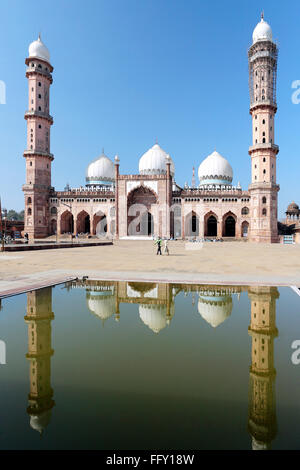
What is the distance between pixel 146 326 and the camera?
3.98 meters

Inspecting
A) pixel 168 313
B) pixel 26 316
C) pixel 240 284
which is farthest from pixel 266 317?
pixel 26 316

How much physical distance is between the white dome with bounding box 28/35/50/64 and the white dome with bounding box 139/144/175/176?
20.1 m

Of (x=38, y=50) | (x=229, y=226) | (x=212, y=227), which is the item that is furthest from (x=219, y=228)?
(x=38, y=50)

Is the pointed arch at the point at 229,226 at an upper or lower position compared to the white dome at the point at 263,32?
lower

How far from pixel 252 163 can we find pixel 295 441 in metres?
40.9

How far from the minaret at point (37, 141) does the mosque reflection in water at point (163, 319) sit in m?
38.9

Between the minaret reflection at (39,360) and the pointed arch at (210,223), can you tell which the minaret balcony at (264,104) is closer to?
the pointed arch at (210,223)

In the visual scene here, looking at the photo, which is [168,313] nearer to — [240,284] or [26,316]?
[26,316]

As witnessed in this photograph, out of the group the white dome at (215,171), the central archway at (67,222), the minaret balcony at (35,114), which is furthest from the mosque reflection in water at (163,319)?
the white dome at (215,171)

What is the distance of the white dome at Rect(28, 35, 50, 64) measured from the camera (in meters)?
40.6

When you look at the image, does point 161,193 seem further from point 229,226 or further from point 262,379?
point 262,379

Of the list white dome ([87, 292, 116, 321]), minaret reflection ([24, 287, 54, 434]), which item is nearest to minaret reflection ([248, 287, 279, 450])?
minaret reflection ([24, 287, 54, 434])

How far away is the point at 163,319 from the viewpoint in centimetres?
433

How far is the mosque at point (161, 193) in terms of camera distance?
37.7 meters
